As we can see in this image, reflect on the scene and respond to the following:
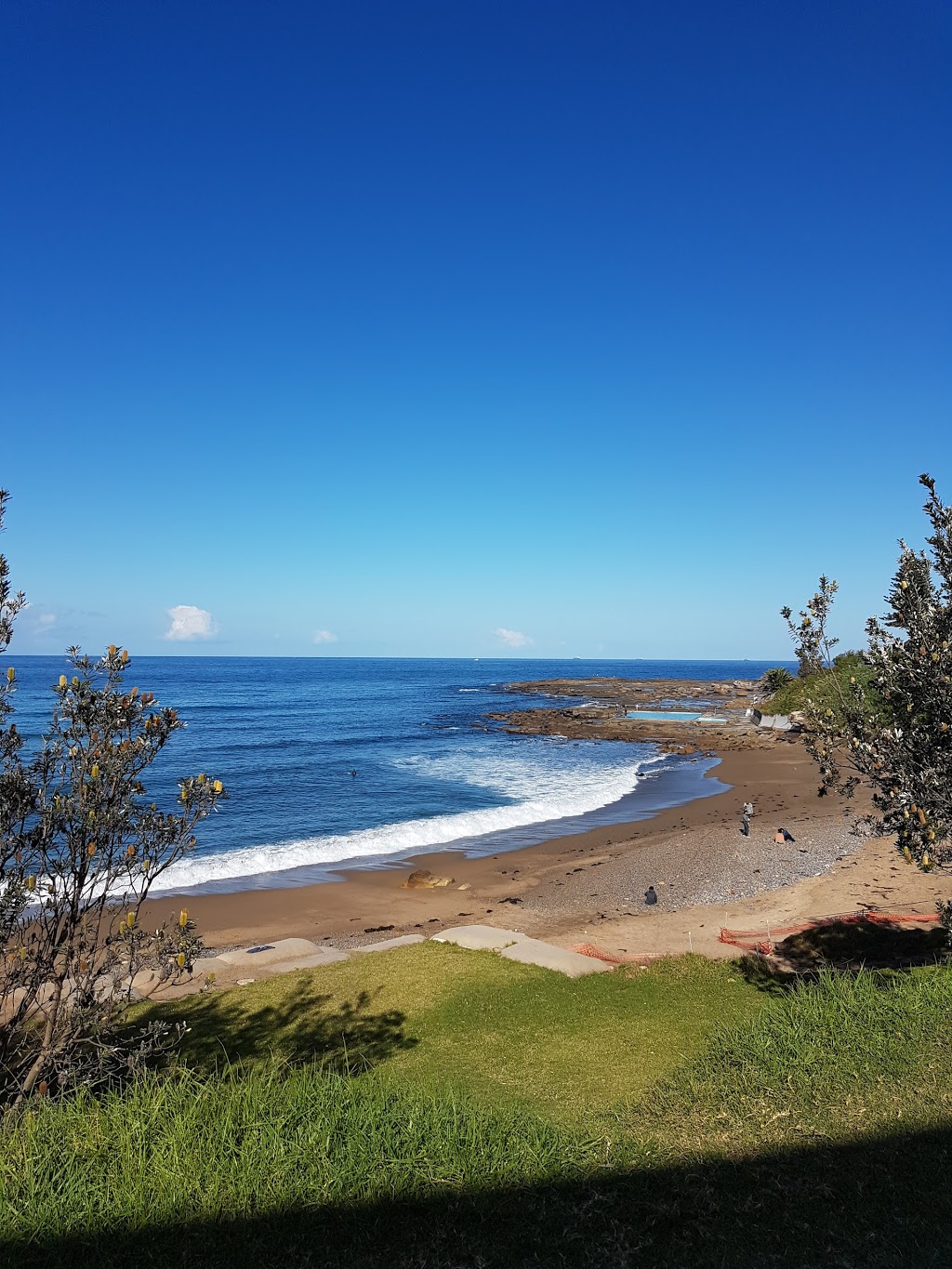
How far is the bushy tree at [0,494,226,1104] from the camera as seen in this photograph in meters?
6.76

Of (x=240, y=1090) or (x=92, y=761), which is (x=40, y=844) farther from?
(x=240, y=1090)

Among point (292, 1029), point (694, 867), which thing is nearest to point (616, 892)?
point (694, 867)

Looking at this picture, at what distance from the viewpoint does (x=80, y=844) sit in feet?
22.6

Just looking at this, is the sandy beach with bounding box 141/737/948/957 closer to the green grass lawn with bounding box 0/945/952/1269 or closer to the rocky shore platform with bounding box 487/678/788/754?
the green grass lawn with bounding box 0/945/952/1269

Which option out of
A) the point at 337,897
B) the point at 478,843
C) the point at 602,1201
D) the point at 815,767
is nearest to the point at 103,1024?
the point at 602,1201

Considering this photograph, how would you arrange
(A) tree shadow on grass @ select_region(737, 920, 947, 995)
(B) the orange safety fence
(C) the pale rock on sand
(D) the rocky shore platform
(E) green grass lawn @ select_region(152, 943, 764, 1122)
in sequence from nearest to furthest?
(E) green grass lawn @ select_region(152, 943, 764, 1122) → (A) tree shadow on grass @ select_region(737, 920, 947, 995) → (C) the pale rock on sand → (B) the orange safety fence → (D) the rocky shore platform

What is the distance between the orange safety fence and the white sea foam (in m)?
15.4

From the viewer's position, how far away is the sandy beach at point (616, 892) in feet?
63.5

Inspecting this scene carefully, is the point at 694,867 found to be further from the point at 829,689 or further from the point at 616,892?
the point at 829,689

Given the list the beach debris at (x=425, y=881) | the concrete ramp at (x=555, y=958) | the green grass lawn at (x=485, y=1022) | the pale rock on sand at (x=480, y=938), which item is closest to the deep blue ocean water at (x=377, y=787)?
the beach debris at (x=425, y=881)

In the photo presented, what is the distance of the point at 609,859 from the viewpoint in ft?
90.0

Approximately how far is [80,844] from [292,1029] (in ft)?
18.0

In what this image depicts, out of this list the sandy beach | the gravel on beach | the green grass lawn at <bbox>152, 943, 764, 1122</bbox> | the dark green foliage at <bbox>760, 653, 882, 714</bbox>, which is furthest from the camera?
the gravel on beach

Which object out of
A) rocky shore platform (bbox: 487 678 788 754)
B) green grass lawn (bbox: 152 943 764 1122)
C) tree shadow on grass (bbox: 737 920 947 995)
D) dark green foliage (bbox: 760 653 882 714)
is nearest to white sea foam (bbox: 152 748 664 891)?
rocky shore platform (bbox: 487 678 788 754)
